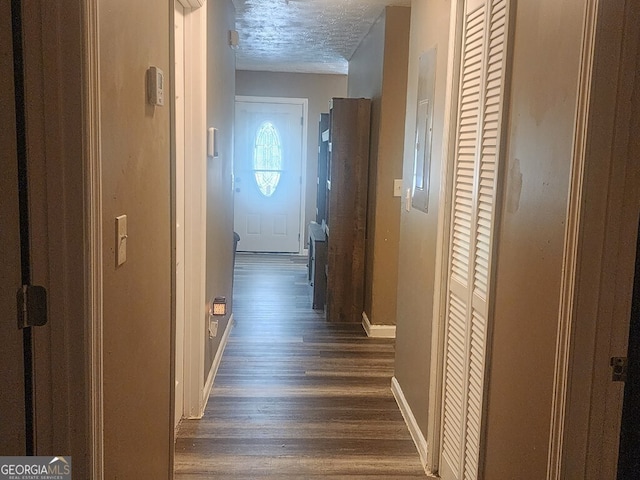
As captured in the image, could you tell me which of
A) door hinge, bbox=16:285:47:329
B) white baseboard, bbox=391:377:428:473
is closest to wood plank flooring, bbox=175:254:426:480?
white baseboard, bbox=391:377:428:473

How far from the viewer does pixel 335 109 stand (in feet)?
15.4

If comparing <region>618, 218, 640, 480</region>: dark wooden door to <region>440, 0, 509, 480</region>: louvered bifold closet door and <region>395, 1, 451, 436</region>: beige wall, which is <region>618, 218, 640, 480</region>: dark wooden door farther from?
<region>395, 1, 451, 436</region>: beige wall

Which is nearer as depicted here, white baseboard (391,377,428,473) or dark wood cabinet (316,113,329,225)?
white baseboard (391,377,428,473)

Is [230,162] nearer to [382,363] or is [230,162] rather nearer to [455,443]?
[382,363]

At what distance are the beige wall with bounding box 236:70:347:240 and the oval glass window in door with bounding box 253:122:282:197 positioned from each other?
413 mm

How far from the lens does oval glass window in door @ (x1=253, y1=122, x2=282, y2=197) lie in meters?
7.86

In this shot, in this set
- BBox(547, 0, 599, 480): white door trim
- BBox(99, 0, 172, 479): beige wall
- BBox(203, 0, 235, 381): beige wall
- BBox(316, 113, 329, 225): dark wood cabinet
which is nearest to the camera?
BBox(547, 0, 599, 480): white door trim

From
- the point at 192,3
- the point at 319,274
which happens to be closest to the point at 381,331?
the point at 319,274

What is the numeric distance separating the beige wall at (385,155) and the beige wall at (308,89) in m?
3.07

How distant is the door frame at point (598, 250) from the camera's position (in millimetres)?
1196

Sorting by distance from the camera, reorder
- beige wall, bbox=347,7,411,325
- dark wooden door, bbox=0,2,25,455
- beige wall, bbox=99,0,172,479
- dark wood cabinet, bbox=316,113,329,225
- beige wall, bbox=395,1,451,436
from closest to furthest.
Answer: dark wooden door, bbox=0,2,25,455, beige wall, bbox=99,0,172,479, beige wall, bbox=395,1,451,436, beige wall, bbox=347,7,411,325, dark wood cabinet, bbox=316,113,329,225

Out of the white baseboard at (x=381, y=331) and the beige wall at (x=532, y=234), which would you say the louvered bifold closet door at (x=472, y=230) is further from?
the white baseboard at (x=381, y=331)

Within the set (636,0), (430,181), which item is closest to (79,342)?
(636,0)

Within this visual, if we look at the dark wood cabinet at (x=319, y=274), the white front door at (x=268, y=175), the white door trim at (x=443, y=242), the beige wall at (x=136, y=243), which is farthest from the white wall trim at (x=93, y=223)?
the white front door at (x=268, y=175)
